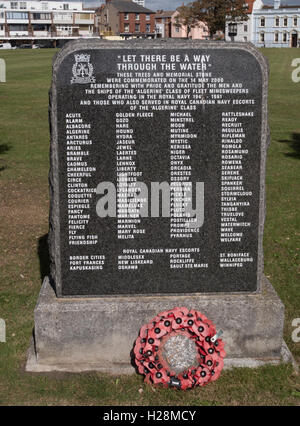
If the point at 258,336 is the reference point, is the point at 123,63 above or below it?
above

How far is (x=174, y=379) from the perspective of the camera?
607 centimetres

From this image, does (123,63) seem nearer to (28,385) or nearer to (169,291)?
(169,291)

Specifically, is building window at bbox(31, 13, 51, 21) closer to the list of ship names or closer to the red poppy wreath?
the list of ship names

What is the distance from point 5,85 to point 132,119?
34997mm

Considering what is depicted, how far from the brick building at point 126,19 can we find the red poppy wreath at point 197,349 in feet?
427

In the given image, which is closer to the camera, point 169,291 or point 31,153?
point 169,291

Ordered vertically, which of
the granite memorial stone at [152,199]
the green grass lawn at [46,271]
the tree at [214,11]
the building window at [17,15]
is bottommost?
the green grass lawn at [46,271]

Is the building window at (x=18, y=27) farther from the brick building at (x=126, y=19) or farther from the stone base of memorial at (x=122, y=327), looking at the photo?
the stone base of memorial at (x=122, y=327)

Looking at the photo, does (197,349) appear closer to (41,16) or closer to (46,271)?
(46,271)

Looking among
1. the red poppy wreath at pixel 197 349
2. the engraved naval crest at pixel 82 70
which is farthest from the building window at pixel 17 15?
the red poppy wreath at pixel 197 349

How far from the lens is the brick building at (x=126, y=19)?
132875 mm

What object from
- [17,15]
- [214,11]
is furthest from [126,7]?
[214,11]

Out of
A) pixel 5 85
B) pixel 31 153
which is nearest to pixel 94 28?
pixel 5 85

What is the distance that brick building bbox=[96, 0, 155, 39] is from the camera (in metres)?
133
